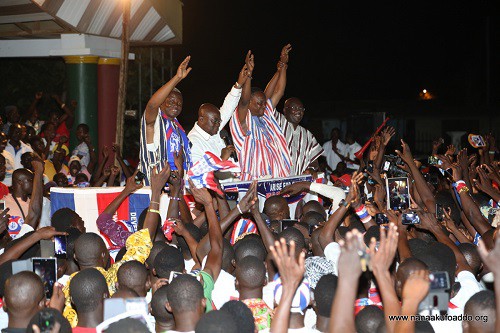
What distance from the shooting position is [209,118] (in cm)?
766

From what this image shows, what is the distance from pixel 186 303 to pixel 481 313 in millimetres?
1442

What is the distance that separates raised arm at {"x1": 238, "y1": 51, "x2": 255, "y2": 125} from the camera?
7.69 metres

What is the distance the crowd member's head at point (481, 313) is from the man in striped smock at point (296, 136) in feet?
17.3

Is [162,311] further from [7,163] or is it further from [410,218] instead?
[7,163]

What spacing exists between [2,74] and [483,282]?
12696mm

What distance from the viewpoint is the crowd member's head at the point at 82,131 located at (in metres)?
10.9

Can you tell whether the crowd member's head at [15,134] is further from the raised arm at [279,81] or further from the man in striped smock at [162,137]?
the raised arm at [279,81]

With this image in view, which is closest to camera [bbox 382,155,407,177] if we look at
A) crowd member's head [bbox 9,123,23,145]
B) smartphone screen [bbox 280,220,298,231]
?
smartphone screen [bbox 280,220,298,231]

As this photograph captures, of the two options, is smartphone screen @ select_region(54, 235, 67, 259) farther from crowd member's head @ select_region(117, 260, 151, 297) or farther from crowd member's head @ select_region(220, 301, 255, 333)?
crowd member's head @ select_region(220, 301, 255, 333)

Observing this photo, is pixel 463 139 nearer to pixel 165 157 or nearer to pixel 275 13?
pixel 275 13

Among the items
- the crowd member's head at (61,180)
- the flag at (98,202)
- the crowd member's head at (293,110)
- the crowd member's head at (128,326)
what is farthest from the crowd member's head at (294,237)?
the crowd member's head at (61,180)

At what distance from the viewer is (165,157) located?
747 cm

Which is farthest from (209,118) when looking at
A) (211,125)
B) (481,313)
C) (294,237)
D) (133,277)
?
(481,313)

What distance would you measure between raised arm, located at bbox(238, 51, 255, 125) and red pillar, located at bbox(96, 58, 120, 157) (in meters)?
4.77
